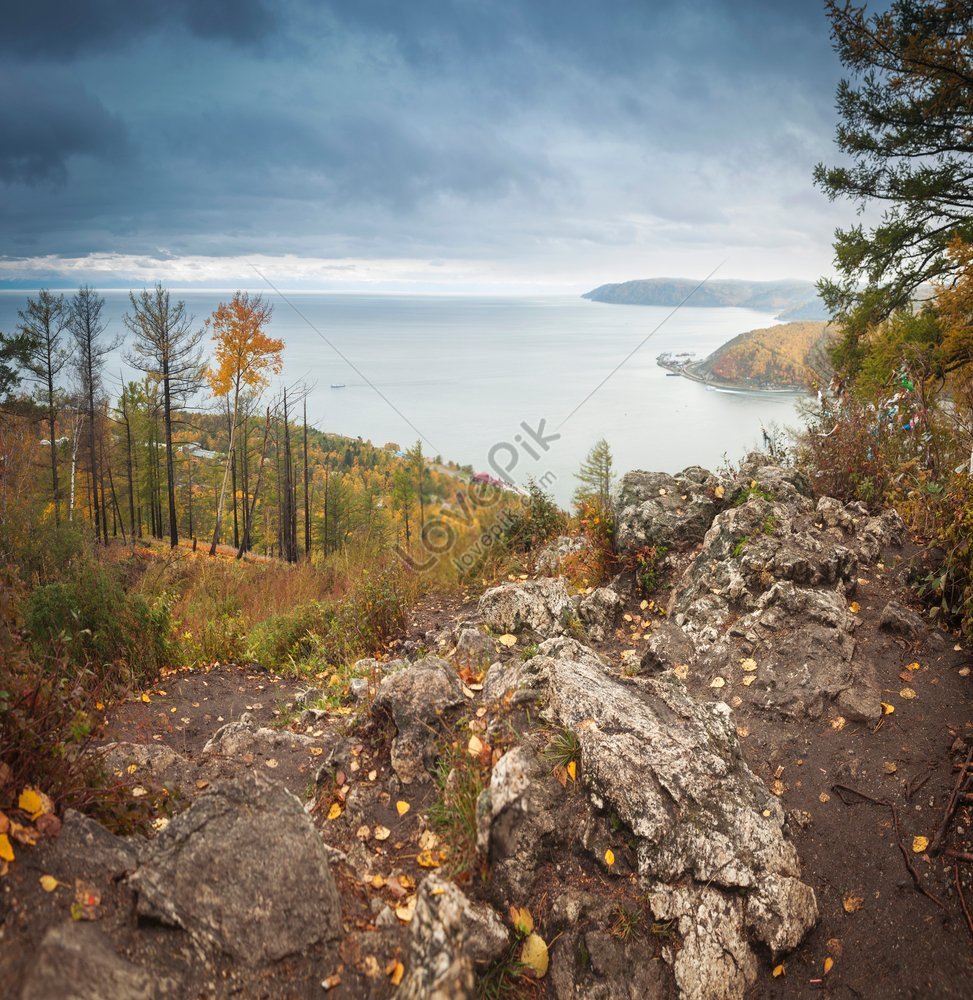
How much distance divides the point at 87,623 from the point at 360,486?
41.0 metres

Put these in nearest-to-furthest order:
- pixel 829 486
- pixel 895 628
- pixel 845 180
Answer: pixel 895 628
pixel 829 486
pixel 845 180

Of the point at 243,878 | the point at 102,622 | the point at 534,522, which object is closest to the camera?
the point at 243,878

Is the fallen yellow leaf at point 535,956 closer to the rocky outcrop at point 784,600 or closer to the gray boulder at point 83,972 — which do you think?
the gray boulder at point 83,972

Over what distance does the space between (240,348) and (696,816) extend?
1069 inches

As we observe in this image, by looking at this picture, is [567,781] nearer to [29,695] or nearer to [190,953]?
[190,953]

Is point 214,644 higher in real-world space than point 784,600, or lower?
lower

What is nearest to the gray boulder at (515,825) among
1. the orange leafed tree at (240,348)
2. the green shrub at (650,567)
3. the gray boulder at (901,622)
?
the gray boulder at (901,622)

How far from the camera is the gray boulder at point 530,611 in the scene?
664cm

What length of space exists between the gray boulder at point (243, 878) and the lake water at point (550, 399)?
25.8ft

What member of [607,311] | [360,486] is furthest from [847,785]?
[607,311]

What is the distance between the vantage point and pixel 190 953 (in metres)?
Answer: 2.53

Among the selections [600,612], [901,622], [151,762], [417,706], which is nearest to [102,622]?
[151,762]

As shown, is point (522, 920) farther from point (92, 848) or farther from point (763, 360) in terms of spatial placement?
point (763, 360)

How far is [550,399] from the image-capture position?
40469 millimetres
